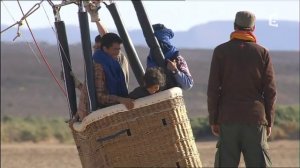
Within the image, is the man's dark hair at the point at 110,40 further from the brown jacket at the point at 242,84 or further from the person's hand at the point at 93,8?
the brown jacket at the point at 242,84

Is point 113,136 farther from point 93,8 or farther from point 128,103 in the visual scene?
point 93,8

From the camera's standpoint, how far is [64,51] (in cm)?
805

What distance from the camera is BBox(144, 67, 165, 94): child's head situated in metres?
7.41

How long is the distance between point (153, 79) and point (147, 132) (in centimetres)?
42

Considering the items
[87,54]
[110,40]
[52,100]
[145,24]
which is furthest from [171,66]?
[52,100]

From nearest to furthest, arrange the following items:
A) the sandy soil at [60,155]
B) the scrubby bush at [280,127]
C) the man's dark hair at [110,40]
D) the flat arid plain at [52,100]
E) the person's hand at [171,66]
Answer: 1. the person's hand at [171,66]
2. the man's dark hair at [110,40]
3. the sandy soil at [60,155]
4. the flat arid plain at [52,100]
5. the scrubby bush at [280,127]

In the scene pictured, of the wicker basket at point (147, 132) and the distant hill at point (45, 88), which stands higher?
the wicker basket at point (147, 132)

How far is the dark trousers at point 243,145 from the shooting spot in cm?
761

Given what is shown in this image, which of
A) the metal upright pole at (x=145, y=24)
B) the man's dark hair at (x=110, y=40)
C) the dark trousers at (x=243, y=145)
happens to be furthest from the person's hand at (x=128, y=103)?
the dark trousers at (x=243, y=145)

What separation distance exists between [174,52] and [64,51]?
0.94 meters

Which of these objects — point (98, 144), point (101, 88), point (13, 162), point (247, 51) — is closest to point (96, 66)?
point (101, 88)

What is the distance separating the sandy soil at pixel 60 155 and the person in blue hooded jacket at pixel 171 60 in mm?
10266

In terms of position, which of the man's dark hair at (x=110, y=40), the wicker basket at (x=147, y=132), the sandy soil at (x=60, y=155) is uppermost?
the man's dark hair at (x=110, y=40)

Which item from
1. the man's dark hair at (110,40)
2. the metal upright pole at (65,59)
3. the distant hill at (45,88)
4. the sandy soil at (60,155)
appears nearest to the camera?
the man's dark hair at (110,40)
